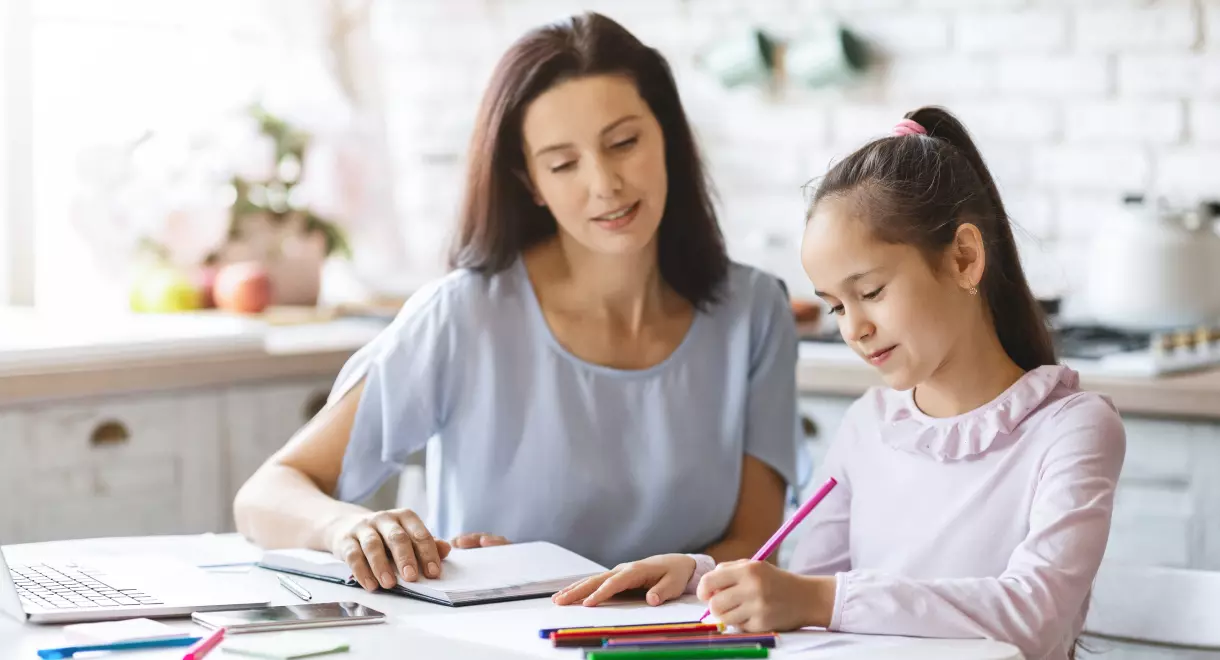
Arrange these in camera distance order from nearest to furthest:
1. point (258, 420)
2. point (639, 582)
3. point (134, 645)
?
point (134, 645) < point (639, 582) < point (258, 420)

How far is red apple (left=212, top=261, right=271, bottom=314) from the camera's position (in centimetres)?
312

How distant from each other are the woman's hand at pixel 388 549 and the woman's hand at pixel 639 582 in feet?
0.46

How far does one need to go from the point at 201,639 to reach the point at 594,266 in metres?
0.90

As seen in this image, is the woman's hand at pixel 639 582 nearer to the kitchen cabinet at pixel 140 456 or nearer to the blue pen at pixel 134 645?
the blue pen at pixel 134 645

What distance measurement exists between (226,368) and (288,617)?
147cm

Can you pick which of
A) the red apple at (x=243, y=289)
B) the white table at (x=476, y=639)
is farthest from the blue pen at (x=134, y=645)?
the red apple at (x=243, y=289)

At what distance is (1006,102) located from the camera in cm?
304

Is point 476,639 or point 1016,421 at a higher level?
point 1016,421

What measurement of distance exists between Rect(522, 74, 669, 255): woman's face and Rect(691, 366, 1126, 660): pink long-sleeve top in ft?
1.22

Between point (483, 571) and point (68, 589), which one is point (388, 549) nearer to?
point (483, 571)

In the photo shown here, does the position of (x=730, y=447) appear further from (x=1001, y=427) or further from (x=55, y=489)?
(x=55, y=489)

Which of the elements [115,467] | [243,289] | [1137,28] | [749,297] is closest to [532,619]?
[749,297]

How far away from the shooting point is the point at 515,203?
6.66 ft

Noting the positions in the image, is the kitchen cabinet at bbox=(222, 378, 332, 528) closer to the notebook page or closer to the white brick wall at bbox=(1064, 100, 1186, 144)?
the notebook page
